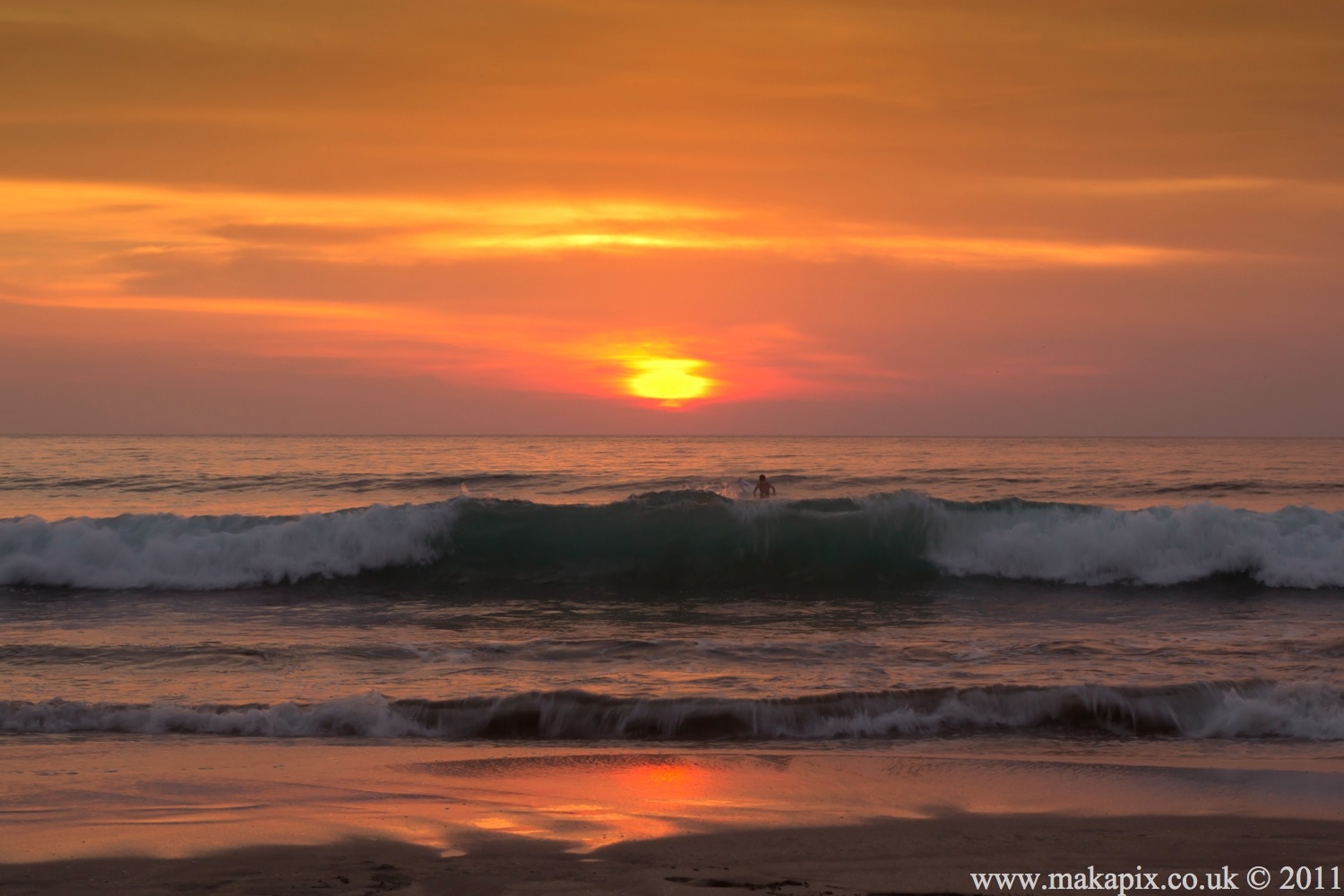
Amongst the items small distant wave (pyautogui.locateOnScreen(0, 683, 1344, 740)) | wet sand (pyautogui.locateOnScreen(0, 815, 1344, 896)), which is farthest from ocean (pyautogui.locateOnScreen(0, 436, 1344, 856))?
wet sand (pyautogui.locateOnScreen(0, 815, 1344, 896))

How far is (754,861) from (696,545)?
42.6 feet

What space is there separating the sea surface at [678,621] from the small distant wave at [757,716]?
21mm

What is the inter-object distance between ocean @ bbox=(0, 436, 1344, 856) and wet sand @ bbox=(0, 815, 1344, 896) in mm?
577

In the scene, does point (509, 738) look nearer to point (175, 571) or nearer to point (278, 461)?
point (175, 571)

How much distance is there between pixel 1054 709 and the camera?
768 centimetres

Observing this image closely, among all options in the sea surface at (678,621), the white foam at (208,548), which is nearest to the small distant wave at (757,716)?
the sea surface at (678,621)

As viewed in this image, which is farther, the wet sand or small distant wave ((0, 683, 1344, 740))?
small distant wave ((0, 683, 1344, 740))

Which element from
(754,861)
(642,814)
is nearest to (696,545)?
(642,814)

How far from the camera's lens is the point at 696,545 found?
58.0 feet

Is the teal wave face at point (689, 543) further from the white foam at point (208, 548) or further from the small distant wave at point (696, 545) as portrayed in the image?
the white foam at point (208, 548)

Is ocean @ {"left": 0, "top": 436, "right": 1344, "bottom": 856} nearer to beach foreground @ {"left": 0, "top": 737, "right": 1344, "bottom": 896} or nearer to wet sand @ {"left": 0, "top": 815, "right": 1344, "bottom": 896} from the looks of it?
beach foreground @ {"left": 0, "top": 737, "right": 1344, "bottom": 896}

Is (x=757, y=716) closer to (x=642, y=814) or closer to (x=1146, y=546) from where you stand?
(x=642, y=814)

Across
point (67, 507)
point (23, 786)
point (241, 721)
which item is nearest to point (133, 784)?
point (23, 786)

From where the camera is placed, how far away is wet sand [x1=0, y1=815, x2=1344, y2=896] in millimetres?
Result: 4391
